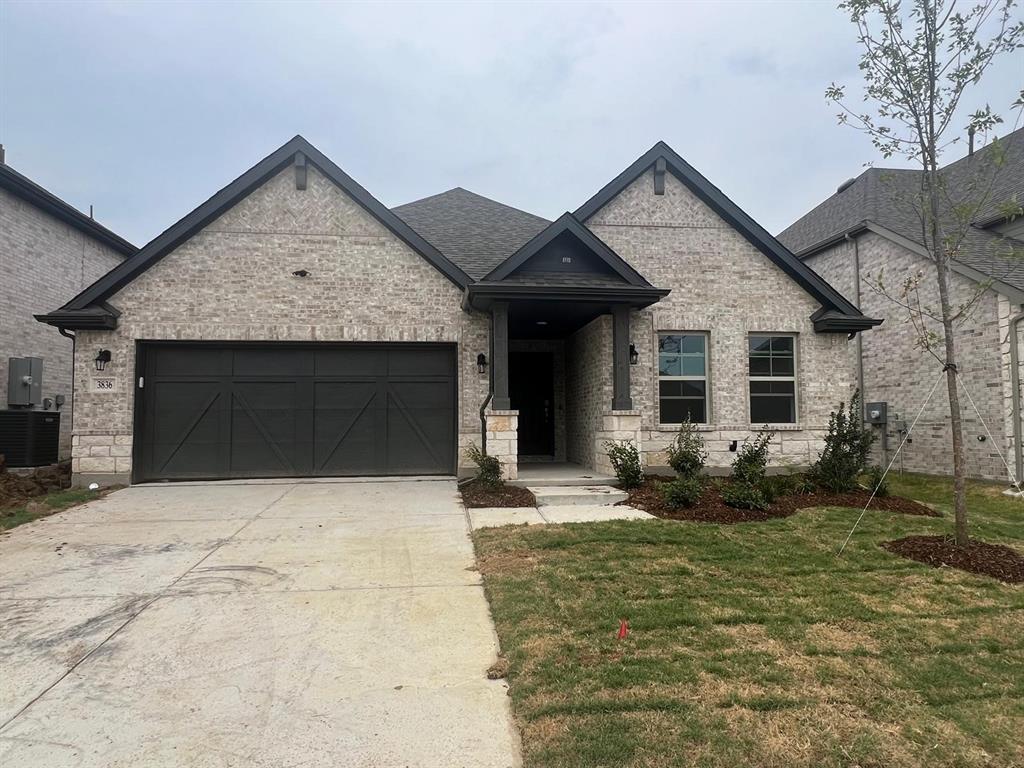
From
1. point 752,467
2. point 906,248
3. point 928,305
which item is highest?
point 906,248

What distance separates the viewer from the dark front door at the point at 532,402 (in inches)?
550

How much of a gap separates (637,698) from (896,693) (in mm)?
1435

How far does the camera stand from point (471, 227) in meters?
14.3

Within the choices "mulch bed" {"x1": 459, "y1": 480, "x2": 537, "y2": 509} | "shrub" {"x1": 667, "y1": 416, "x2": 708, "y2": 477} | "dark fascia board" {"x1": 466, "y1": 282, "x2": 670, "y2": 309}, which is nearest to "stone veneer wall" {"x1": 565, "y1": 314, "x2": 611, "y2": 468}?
"dark fascia board" {"x1": 466, "y1": 282, "x2": 670, "y2": 309}

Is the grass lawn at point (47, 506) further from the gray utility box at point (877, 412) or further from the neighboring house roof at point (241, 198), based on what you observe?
the gray utility box at point (877, 412)

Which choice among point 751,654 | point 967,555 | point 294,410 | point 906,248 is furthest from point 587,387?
point 751,654

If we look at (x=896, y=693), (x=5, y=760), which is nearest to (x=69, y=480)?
(x=5, y=760)

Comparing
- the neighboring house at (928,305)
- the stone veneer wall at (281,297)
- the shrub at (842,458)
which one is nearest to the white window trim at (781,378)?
the neighboring house at (928,305)

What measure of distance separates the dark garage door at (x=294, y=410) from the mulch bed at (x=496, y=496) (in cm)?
213

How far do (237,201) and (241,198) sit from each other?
9 cm

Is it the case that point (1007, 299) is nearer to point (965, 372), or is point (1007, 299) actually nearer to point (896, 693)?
point (965, 372)

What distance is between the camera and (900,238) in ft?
44.4

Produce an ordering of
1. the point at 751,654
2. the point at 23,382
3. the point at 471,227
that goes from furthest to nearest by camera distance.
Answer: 1. the point at 471,227
2. the point at 23,382
3. the point at 751,654

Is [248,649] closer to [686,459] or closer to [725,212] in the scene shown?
[686,459]
